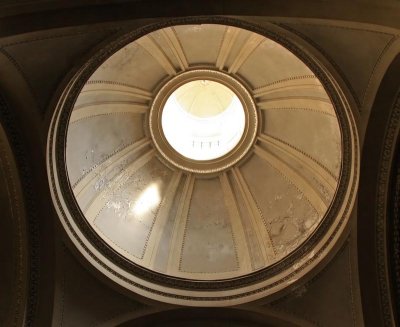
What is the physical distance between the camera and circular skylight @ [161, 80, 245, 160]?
12.5m

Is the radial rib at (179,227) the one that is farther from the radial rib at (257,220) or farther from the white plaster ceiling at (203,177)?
the radial rib at (257,220)

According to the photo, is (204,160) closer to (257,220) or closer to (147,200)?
(147,200)

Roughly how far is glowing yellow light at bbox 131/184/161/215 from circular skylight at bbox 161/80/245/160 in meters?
1.08

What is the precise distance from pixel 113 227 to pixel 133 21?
538cm

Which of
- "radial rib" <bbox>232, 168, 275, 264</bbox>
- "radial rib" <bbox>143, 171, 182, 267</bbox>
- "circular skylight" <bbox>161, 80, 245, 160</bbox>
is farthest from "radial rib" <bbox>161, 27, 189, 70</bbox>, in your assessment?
"radial rib" <bbox>232, 168, 275, 264</bbox>

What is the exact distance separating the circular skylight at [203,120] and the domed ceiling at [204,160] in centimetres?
10

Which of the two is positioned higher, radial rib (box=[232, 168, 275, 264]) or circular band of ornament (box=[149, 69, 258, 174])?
circular band of ornament (box=[149, 69, 258, 174])

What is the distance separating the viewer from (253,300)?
9.52m

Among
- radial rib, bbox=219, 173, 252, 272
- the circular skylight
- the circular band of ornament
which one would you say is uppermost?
the circular skylight

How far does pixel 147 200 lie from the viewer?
38.3 ft

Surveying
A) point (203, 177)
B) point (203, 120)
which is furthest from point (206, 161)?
point (203, 120)

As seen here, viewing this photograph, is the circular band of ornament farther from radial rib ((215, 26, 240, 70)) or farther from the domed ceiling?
radial rib ((215, 26, 240, 70))

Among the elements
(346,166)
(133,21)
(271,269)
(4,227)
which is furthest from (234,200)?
(133,21)

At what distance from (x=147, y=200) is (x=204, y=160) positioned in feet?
5.22
